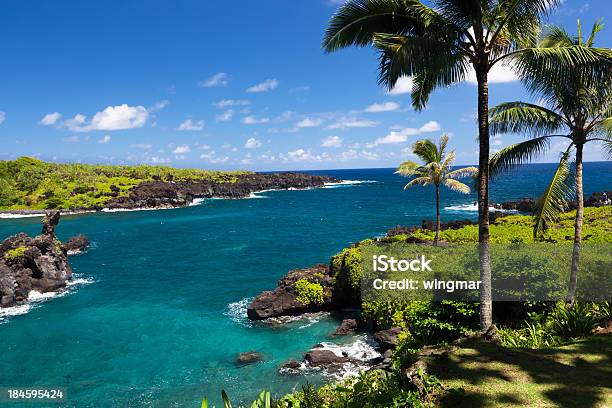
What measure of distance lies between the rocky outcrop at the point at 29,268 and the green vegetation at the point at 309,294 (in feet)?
82.3

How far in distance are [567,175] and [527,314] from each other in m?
5.53

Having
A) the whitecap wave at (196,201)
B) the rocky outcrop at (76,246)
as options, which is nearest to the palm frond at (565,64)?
the rocky outcrop at (76,246)

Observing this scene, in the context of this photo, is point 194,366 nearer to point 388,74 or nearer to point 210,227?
point 388,74

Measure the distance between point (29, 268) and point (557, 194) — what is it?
43035 millimetres

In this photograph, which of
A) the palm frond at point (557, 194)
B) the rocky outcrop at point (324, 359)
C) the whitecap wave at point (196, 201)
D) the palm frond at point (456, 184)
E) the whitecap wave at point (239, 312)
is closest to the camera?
the palm frond at point (557, 194)

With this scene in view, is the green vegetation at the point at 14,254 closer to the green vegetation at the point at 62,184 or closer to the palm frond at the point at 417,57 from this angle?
the palm frond at the point at 417,57

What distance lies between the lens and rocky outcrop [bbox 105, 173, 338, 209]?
349ft

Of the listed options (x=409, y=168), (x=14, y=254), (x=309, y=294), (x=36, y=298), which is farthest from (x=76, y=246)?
(x=409, y=168)

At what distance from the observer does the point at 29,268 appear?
37.2 meters

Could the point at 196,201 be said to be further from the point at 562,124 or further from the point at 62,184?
the point at 562,124

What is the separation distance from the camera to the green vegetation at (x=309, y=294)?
28.2 m

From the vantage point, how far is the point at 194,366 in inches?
854

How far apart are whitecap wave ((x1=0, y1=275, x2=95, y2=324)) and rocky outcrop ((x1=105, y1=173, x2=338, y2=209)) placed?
67.3 m

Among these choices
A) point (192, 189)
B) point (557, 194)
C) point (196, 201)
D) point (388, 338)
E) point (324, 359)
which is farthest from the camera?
point (192, 189)
